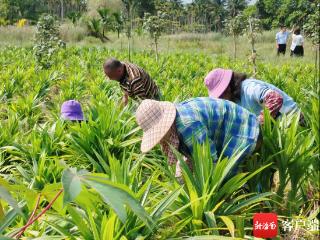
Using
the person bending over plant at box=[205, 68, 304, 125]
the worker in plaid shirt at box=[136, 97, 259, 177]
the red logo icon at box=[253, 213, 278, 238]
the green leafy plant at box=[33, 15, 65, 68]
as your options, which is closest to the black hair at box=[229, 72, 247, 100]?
the person bending over plant at box=[205, 68, 304, 125]

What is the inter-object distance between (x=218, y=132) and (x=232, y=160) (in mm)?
212

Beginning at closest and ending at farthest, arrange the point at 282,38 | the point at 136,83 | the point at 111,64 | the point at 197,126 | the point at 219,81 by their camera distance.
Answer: the point at 197,126, the point at 219,81, the point at 111,64, the point at 136,83, the point at 282,38

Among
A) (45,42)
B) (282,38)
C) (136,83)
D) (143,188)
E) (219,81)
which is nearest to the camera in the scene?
(143,188)

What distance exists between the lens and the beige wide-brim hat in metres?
2.26

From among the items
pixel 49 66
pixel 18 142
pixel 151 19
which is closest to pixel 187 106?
pixel 18 142

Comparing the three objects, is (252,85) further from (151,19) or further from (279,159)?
(151,19)

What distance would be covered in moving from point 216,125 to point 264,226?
1.89 feet

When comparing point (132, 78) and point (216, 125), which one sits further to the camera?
point (132, 78)

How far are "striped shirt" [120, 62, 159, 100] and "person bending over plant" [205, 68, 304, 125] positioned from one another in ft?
4.25

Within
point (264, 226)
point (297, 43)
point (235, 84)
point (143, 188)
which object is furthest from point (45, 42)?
point (264, 226)

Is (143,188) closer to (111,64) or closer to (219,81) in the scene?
(219,81)

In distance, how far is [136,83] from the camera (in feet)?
13.9

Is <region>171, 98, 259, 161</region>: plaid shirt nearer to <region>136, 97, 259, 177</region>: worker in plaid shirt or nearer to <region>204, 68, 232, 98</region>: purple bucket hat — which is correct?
<region>136, 97, 259, 177</region>: worker in plaid shirt

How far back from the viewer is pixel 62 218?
220 centimetres
